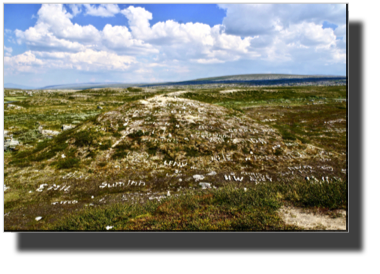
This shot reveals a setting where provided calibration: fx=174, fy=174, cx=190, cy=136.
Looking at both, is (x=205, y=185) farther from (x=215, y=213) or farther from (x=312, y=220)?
(x=312, y=220)

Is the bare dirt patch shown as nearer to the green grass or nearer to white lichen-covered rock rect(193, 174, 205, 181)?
the green grass

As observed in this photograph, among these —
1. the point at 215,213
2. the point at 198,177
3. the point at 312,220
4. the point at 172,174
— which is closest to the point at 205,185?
the point at 198,177

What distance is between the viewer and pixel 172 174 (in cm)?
1349

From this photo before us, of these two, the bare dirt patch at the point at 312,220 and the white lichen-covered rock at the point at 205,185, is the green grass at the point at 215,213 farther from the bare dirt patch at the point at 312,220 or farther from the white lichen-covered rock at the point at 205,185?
the white lichen-covered rock at the point at 205,185

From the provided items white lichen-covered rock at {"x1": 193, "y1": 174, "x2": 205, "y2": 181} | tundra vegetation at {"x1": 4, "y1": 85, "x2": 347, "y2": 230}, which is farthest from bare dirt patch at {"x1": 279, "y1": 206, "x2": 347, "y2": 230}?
white lichen-covered rock at {"x1": 193, "y1": 174, "x2": 205, "y2": 181}

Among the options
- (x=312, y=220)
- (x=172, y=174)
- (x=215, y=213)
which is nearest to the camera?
(x=312, y=220)

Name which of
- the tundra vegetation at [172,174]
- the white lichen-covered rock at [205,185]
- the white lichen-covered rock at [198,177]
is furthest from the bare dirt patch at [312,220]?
the white lichen-covered rock at [198,177]

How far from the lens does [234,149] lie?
1650 centimetres

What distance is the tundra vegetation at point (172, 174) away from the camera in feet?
23.7

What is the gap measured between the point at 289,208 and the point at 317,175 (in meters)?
8.06

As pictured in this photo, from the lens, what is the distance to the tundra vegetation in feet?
23.7
